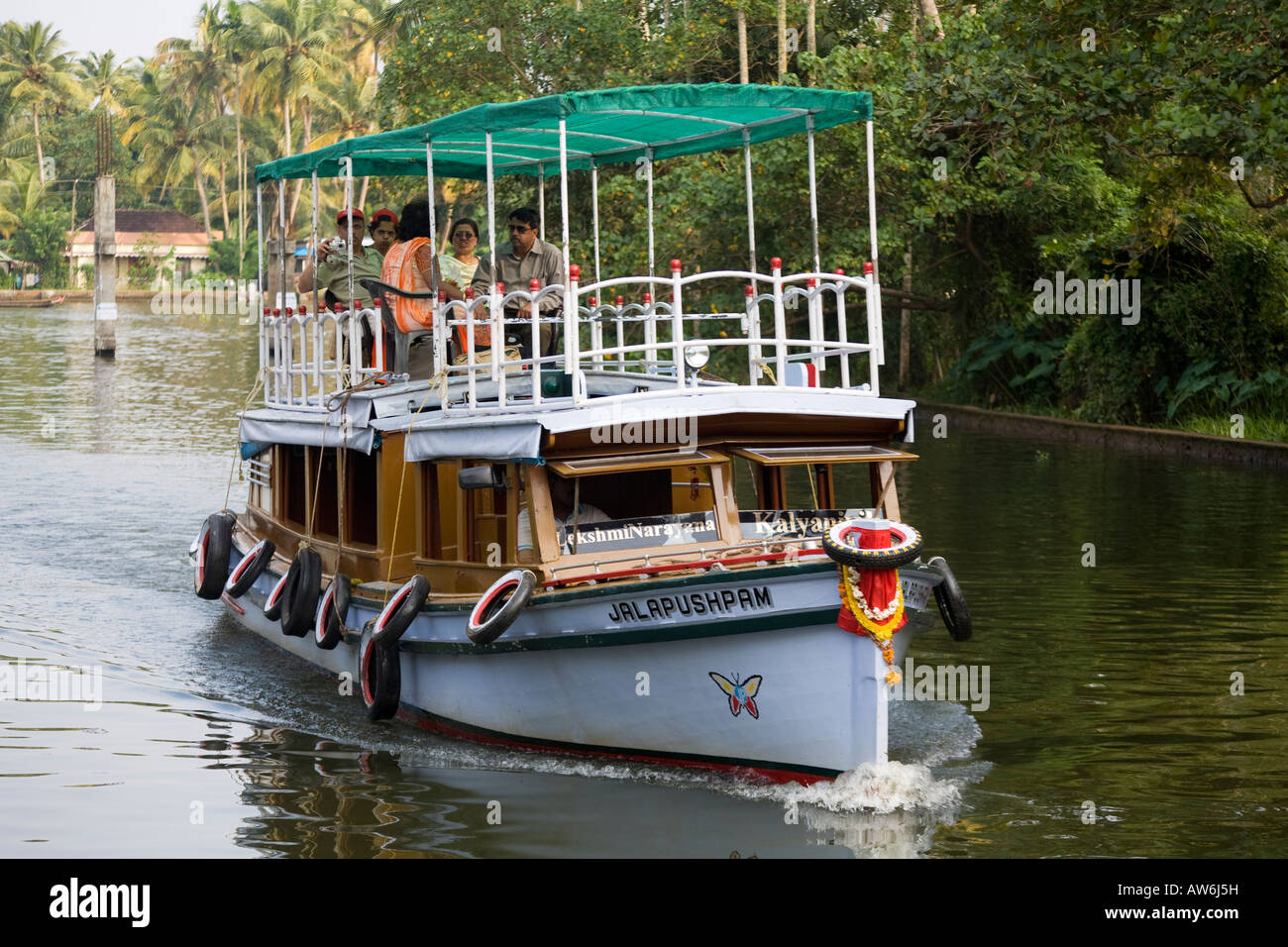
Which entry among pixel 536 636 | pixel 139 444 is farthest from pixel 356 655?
pixel 139 444

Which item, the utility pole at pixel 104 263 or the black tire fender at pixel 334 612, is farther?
the utility pole at pixel 104 263

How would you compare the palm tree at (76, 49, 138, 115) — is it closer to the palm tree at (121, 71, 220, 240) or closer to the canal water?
the palm tree at (121, 71, 220, 240)

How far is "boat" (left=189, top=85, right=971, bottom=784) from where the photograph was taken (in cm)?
Result: 849

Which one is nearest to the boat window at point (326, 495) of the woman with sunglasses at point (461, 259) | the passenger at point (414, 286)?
the passenger at point (414, 286)

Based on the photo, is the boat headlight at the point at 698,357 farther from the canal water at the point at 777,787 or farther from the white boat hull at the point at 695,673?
the canal water at the point at 777,787

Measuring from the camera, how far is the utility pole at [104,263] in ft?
146

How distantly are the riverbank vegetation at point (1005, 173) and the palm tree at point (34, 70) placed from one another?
59.0 meters

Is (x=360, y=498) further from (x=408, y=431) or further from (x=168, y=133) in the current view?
(x=168, y=133)
